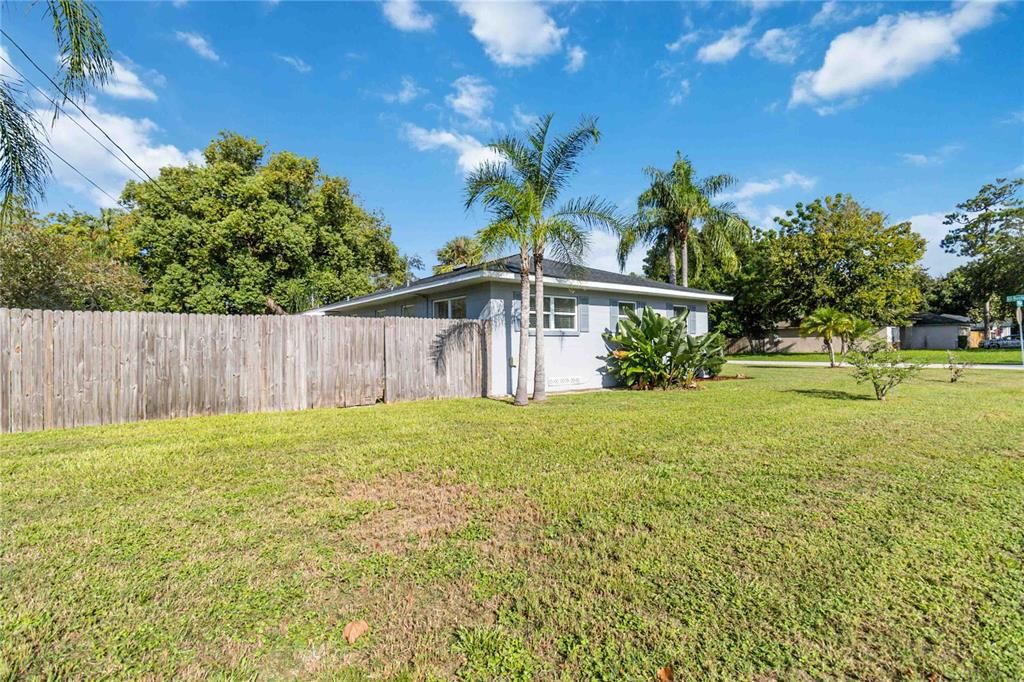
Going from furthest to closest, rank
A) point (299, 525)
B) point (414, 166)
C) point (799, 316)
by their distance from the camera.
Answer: point (799, 316) < point (414, 166) < point (299, 525)

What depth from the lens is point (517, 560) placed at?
291cm

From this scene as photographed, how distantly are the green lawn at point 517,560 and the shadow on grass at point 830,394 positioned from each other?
430 cm

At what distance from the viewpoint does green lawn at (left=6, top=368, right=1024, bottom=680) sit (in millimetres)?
2064

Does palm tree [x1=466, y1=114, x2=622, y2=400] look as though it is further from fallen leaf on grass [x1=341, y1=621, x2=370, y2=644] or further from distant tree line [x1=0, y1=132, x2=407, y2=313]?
distant tree line [x1=0, y1=132, x2=407, y2=313]

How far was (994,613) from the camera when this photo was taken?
2.32 metres

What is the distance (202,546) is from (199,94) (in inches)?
531

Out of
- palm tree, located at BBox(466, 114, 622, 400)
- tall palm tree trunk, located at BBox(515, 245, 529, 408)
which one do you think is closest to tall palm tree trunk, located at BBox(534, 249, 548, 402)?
palm tree, located at BBox(466, 114, 622, 400)

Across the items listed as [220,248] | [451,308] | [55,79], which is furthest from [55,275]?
[55,79]

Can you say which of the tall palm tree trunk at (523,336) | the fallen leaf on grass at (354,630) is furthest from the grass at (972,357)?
the fallen leaf on grass at (354,630)

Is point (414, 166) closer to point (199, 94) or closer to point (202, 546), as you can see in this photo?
point (199, 94)

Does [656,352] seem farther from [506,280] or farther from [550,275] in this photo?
[506,280]

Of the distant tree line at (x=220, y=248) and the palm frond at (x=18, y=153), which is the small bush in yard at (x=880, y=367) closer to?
the palm frond at (x=18, y=153)

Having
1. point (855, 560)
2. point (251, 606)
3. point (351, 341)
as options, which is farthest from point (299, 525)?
point (351, 341)

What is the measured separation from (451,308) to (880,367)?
9677mm
